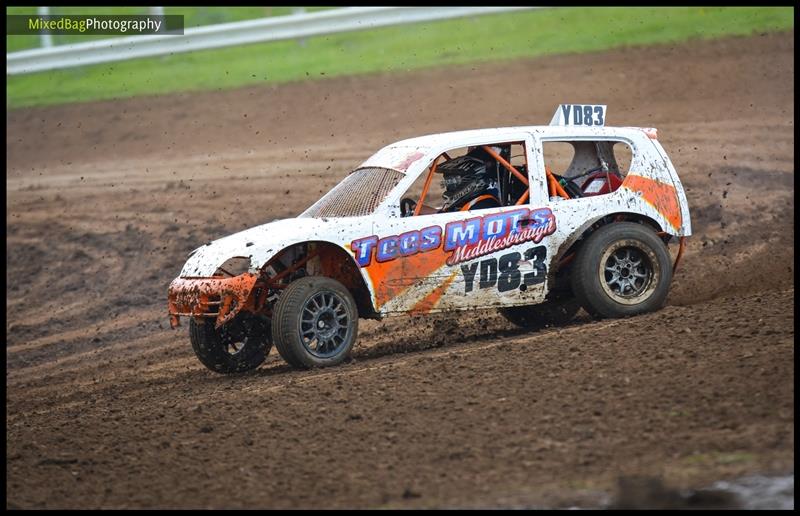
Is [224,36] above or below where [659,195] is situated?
above

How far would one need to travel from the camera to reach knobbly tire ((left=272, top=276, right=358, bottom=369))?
8.79 m

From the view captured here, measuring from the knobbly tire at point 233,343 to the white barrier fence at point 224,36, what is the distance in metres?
13.4

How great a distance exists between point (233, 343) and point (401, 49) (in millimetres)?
13404

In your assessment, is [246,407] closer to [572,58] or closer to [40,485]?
[40,485]

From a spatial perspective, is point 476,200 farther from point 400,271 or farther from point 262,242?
point 262,242

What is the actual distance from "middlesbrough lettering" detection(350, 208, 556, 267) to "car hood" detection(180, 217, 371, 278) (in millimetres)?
222

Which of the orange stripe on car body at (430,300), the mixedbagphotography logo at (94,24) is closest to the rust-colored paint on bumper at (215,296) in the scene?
the orange stripe on car body at (430,300)

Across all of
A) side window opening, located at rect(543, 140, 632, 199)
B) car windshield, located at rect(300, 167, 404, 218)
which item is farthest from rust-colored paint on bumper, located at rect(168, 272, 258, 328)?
side window opening, located at rect(543, 140, 632, 199)

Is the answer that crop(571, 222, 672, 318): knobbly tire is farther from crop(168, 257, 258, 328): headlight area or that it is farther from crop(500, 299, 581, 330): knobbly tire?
crop(168, 257, 258, 328): headlight area

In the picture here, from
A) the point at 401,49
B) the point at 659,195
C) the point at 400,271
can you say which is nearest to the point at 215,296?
the point at 400,271

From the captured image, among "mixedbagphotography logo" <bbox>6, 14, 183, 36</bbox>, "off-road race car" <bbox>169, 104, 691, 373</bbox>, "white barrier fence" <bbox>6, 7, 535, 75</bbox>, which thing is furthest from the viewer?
"mixedbagphotography logo" <bbox>6, 14, 183, 36</bbox>

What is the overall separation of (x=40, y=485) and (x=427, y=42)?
1676cm

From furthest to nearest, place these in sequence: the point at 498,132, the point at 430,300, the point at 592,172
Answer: the point at 592,172 < the point at 498,132 < the point at 430,300

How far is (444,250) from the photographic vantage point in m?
9.27
